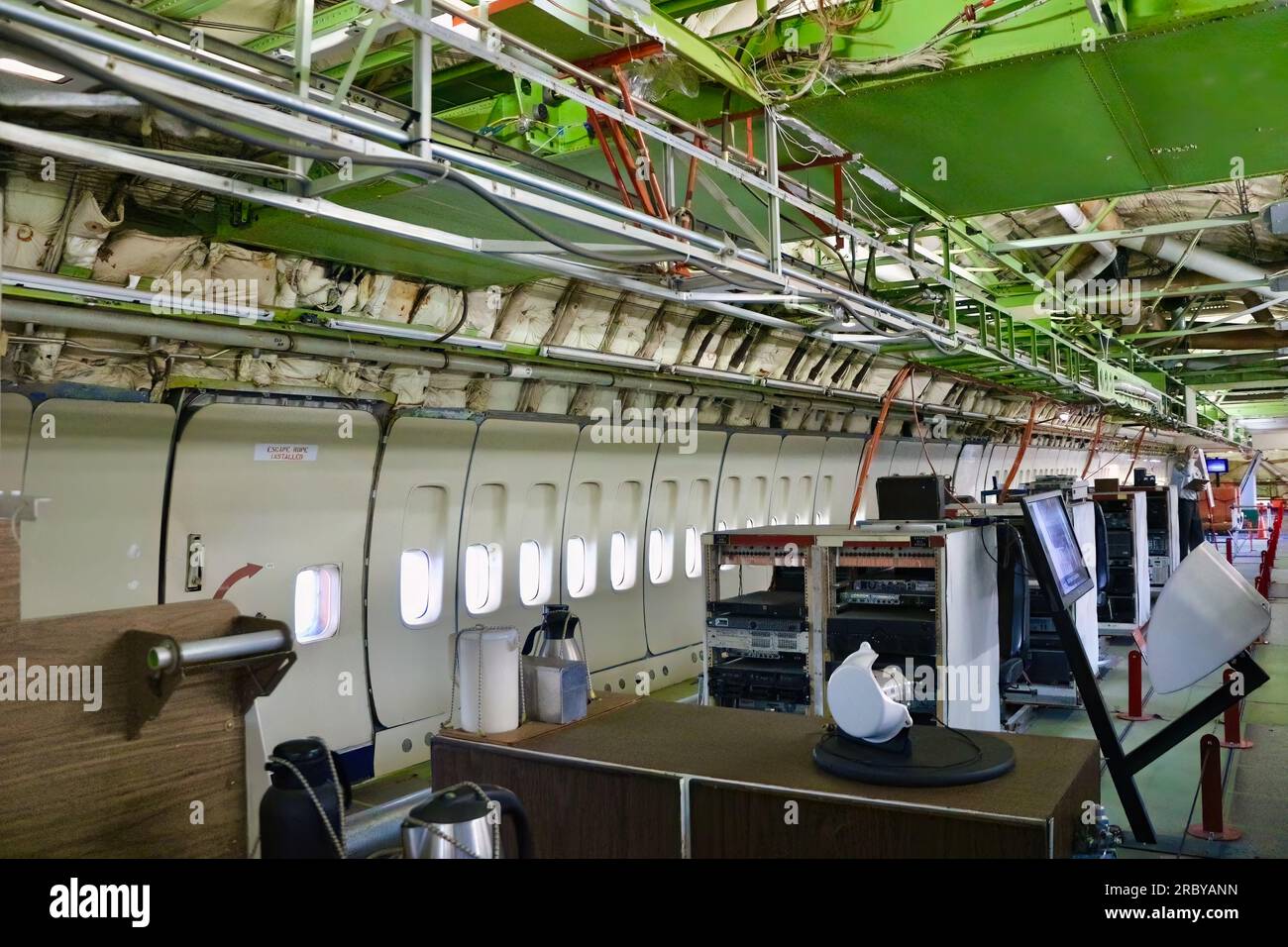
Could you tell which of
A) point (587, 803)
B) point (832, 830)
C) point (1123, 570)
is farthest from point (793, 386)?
point (832, 830)

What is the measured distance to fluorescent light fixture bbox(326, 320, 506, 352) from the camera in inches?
228

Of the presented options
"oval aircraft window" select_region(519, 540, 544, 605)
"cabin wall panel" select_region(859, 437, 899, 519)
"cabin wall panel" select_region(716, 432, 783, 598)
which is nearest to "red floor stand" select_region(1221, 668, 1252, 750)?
"cabin wall panel" select_region(716, 432, 783, 598)

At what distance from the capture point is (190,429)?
6168mm

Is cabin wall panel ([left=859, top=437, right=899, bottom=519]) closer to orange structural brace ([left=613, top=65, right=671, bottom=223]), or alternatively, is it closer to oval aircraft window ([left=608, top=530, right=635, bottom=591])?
oval aircraft window ([left=608, top=530, right=635, bottom=591])

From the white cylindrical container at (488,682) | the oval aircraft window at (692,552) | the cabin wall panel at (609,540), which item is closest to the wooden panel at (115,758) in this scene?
the white cylindrical container at (488,682)

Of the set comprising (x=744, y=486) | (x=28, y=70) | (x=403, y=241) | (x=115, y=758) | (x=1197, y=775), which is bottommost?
(x=1197, y=775)

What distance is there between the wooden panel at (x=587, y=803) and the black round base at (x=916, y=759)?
1.74ft

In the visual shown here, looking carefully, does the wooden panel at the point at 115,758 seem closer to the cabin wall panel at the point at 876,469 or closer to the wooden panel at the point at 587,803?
the wooden panel at the point at 587,803

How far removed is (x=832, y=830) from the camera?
3.01 metres

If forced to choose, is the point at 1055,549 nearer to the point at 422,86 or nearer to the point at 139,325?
the point at 422,86

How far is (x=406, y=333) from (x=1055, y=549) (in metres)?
3.83

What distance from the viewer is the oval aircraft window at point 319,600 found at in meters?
7.37

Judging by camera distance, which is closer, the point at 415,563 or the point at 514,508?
the point at 415,563
